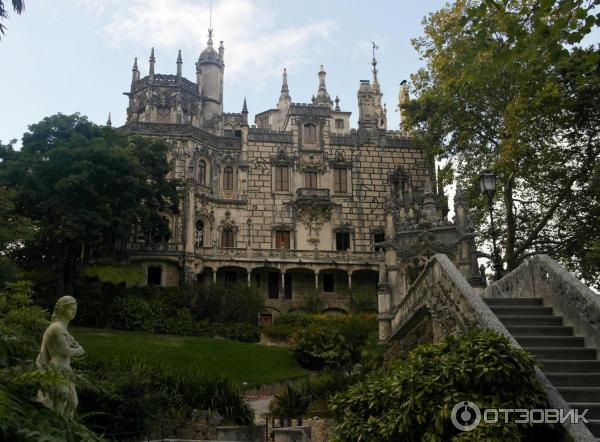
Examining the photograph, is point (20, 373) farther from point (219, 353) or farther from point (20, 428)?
point (219, 353)

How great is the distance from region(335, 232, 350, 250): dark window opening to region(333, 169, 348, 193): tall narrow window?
3.37 metres

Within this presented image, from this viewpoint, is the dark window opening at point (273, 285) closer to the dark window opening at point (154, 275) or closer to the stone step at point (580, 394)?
the dark window opening at point (154, 275)

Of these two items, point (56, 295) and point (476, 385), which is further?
point (56, 295)

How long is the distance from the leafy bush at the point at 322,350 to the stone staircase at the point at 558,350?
1657cm

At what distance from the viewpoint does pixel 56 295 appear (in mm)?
32406

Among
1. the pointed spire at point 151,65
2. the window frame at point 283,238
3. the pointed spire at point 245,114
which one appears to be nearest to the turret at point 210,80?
the pointed spire at point 245,114

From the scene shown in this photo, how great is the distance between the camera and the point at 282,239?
4541 centimetres

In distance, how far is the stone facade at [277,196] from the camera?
4238 centimetres

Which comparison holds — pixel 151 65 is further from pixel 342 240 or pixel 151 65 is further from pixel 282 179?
pixel 342 240

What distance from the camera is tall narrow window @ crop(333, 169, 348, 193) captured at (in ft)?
155

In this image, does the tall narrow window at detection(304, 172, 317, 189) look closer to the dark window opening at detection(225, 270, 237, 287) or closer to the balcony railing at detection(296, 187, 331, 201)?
the balcony railing at detection(296, 187, 331, 201)

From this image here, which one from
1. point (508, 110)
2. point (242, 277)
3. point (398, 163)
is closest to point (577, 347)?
point (508, 110)

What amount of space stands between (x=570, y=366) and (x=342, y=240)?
119 feet

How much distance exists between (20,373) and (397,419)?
4766 mm
